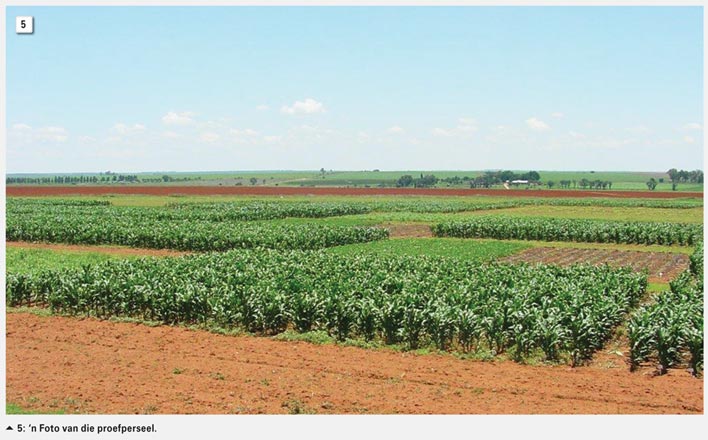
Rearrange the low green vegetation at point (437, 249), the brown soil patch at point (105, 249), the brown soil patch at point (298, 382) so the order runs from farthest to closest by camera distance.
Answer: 1. the brown soil patch at point (105, 249)
2. the low green vegetation at point (437, 249)
3. the brown soil patch at point (298, 382)

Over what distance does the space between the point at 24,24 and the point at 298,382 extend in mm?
8284

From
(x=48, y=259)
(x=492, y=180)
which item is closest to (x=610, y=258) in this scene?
(x=48, y=259)

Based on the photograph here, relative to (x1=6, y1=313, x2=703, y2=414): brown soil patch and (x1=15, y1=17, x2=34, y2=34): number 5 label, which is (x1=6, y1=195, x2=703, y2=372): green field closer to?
(x1=6, y1=313, x2=703, y2=414): brown soil patch

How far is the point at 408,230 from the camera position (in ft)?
168

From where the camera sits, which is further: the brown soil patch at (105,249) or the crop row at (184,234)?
the crop row at (184,234)

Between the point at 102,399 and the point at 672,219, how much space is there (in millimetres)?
56381

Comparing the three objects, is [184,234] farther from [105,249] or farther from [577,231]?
[577,231]

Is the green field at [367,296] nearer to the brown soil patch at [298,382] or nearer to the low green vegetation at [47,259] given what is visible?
the low green vegetation at [47,259]

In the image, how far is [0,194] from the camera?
39.7 ft


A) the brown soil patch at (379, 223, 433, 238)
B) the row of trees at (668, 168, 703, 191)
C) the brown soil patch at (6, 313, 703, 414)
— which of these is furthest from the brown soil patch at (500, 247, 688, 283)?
the row of trees at (668, 168, 703, 191)

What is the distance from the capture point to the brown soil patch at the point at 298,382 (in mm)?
11195

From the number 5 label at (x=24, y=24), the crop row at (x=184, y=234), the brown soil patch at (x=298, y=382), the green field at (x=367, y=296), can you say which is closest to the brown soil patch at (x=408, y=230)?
the crop row at (x=184, y=234)

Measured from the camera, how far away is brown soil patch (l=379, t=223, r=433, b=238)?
1871 inches

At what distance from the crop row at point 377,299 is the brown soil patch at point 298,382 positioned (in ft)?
2.91
